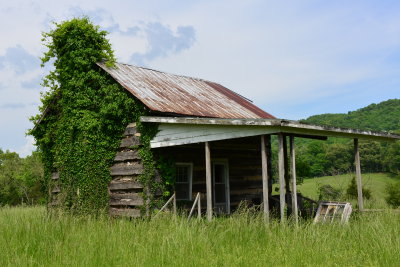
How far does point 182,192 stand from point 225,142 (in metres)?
2.45

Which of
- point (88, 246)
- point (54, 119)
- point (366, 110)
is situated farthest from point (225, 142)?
point (366, 110)

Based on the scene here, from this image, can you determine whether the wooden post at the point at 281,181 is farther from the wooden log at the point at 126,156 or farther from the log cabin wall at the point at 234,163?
the wooden log at the point at 126,156

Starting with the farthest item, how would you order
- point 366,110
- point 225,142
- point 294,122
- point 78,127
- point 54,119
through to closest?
point 366,110, point 54,119, point 225,142, point 78,127, point 294,122

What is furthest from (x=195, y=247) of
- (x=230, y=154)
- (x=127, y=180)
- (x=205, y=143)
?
(x=230, y=154)

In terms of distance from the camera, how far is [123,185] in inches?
523

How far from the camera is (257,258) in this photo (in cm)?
672

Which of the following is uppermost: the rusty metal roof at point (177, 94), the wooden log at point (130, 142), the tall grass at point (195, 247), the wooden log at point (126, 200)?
the rusty metal roof at point (177, 94)

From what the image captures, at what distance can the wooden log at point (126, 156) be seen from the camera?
1302cm

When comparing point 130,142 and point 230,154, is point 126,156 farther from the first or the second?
point 230,154

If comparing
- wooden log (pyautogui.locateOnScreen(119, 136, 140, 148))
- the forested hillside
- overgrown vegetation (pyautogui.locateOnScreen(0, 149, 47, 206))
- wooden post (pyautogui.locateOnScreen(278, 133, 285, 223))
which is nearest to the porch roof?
wooden post (pyautogui.locateOnScreen(278, 133, 285, 223))

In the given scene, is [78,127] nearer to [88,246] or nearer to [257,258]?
[88,246]

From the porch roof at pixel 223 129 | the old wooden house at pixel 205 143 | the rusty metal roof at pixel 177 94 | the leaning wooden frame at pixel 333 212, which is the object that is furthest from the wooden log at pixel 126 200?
the leaning wooden frame at pixel 333 212

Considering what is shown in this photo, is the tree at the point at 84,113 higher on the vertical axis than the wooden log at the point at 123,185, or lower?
higher

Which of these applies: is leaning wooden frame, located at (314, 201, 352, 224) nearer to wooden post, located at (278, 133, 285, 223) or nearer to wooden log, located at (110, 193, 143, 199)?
wooden post, located at (278, 133, 285, 223)
